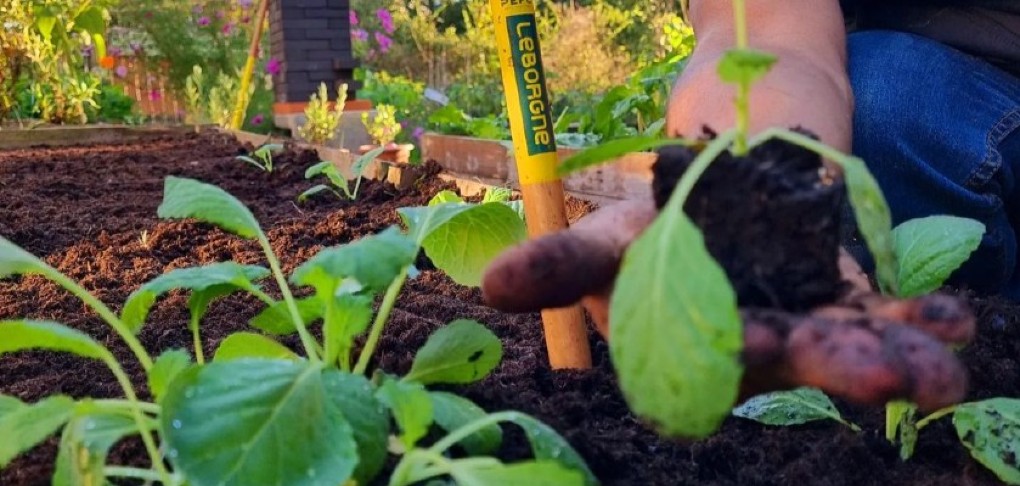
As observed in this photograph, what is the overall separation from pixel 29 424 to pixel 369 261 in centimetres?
34

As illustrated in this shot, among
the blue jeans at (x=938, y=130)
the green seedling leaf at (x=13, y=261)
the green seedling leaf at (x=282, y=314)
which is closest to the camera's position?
the green seedling leaf at (x=13, y=261)

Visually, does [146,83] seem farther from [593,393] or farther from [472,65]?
[593,393]

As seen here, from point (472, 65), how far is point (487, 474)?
13760 mm

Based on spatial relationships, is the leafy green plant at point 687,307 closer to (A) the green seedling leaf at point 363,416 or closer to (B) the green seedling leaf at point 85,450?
(A) the green seedling leaf at point 363,416

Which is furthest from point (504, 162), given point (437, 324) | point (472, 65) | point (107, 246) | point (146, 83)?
point (472, 65)

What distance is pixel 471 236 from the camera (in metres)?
1.18

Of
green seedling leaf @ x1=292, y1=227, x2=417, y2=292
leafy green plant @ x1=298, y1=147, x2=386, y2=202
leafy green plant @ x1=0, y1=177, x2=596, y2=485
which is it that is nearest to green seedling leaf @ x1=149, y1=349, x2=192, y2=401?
leafy green plant @ x1=0, y1=177, x2=596, y2=485

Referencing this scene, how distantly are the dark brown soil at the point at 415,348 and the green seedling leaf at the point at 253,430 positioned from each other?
0.25 meters

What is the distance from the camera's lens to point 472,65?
1420 cm

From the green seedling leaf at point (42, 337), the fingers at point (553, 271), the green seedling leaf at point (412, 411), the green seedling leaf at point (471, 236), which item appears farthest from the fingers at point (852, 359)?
the green seedling leaf at point (42, 337)

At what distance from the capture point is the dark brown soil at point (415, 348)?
1075 mm

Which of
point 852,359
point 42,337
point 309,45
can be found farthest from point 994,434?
point 309,45

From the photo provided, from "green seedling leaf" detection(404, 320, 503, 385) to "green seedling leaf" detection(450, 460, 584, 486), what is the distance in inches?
8.9

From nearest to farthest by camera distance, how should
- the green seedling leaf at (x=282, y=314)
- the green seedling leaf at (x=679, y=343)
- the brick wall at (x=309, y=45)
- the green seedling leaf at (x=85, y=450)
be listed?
1. the green seedling leaf at (x=679, y=343)
2. the green seedling leaf at (x=85, y=450)
3. the green seedling leaf at (x=282, y=314)
4. the brick wall at (x=309, y=45)
